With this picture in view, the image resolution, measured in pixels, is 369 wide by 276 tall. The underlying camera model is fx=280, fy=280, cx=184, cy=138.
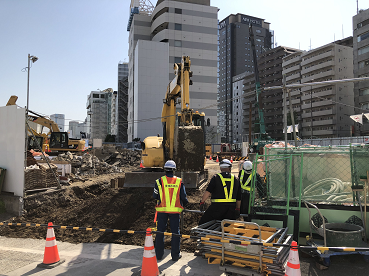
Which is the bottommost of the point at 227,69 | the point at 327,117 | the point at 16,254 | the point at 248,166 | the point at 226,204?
the point at 16,254

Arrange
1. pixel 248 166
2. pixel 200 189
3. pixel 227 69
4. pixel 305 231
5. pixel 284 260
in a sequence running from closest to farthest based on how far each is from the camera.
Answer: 1. pixel 284 260
2. pixel 305 231
3. pixel 248 166
4. pixel 200 189
5. pixel 227 69

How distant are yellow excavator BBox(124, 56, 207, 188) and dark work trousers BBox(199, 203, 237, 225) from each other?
4.68 meters

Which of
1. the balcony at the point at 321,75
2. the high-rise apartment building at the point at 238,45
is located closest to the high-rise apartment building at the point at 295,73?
the balcony at the point at 321,75

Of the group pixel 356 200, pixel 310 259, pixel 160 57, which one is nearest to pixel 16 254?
pixel 310 259

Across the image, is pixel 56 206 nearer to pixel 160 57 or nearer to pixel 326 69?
pixel 160 57

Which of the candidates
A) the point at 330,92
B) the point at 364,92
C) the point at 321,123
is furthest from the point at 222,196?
the point at 321,123

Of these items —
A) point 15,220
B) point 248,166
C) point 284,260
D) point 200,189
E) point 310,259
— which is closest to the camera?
point 284,260

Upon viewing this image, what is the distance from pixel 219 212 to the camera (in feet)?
17.7

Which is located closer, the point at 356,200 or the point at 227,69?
the point at 356,200

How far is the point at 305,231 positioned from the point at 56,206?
8084mm

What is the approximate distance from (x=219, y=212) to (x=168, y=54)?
2311 inches

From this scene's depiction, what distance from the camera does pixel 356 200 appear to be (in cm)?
576

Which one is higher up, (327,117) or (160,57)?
(160,57)

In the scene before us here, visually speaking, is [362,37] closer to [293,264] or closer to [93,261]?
[293,264]
